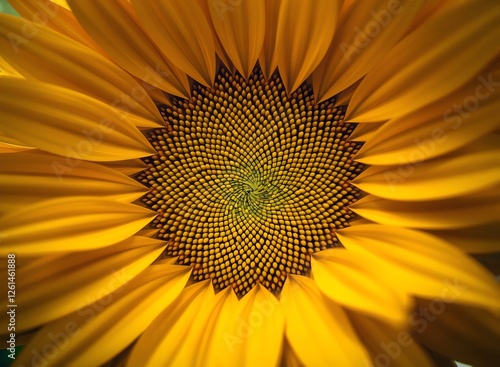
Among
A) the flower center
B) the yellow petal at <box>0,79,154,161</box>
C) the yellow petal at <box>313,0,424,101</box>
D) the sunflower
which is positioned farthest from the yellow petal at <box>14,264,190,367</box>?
the yellow petal at <box>313,0,424,101</box>

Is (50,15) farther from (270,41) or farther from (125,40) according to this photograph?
(270,41)

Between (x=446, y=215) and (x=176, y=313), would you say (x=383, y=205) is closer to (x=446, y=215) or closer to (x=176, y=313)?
(x=446, y=215)

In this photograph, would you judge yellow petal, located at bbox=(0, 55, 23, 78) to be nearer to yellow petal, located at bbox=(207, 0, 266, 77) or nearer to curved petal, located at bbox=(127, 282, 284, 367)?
yellow petal, located at bbox=(207, 0, 266, 77)

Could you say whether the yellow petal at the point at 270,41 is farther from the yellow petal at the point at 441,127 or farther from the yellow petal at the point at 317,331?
the yellow petal at the point at 317,331

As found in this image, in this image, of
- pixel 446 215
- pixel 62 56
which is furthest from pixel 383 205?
pixel 62 56

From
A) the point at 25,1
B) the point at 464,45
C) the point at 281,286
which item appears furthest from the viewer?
the point at 281,286

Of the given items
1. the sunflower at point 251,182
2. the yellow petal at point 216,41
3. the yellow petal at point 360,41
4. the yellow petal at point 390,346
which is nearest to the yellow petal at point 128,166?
the sunflower at point 251,182

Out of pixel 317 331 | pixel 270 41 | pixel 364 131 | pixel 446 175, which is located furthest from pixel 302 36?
pixel 317 331
